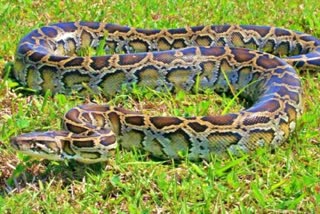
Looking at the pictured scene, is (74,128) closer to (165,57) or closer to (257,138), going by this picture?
(257,138)

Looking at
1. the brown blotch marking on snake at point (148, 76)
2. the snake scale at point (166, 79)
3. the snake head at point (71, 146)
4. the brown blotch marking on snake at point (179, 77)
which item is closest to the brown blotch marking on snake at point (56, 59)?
the snake scale at point (166, 79)

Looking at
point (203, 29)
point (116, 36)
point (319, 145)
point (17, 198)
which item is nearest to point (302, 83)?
point (319, 145)

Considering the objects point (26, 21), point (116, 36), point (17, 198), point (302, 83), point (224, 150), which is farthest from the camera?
point (26, 21)

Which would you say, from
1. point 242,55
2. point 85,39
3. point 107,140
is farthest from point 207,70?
A: point 107,140

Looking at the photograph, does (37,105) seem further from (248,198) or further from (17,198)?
(248,198)

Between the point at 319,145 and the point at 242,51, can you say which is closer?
the point at 319,145

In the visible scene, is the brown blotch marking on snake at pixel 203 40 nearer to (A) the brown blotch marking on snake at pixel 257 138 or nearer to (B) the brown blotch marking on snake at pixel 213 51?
(B) the brown blotch marking on snake at pixel 213 51
